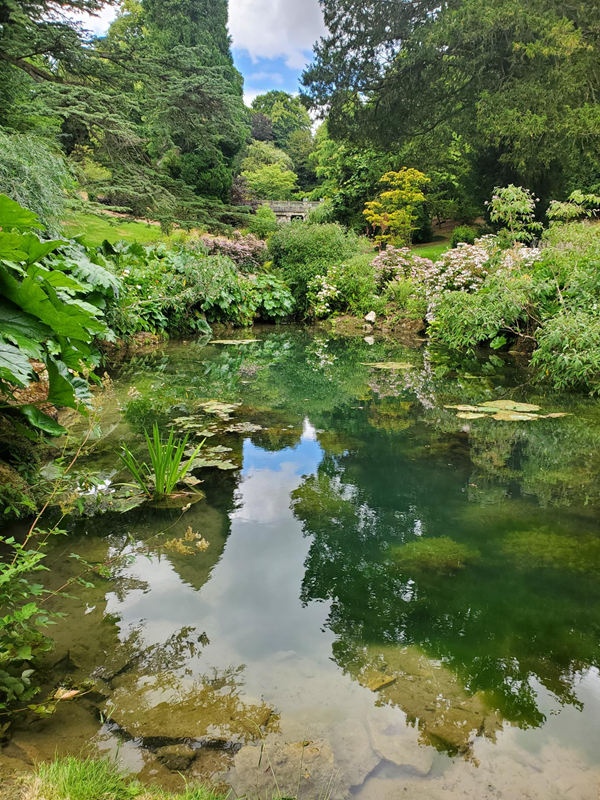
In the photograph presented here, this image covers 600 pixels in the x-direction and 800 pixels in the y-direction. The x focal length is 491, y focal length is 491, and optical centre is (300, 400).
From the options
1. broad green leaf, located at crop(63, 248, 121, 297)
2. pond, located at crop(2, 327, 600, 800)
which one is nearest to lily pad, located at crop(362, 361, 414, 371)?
pond, located at crop(2, 327, 600, 800)

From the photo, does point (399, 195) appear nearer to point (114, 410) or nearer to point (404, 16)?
point (404, 16)

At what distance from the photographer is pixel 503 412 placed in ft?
16.8

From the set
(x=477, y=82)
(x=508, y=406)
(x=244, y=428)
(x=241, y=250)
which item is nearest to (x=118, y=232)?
(x=241, y=250)

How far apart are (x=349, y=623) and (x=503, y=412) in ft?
12.2

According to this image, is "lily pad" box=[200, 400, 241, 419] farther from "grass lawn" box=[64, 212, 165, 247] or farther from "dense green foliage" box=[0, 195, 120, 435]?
"grass lawn" box=[64, 212, 165, 247]

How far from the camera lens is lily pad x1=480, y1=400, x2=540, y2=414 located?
5257 mm

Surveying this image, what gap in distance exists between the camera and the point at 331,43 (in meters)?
15.6

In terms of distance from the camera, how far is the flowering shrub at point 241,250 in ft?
47.6

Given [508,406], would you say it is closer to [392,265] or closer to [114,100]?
[392,265]

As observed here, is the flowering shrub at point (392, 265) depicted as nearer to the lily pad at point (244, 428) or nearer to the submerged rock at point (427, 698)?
the lily pad at point (244, 428)

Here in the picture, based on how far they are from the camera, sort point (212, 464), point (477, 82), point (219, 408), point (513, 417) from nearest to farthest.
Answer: point (212, 464) → point (513, 417) → point (219, 408) → point (477, 82)

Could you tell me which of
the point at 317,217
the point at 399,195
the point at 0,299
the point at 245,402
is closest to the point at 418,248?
the point at 399,195

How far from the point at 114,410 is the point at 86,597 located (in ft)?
10.2

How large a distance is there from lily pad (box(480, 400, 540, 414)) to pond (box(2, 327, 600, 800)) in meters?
0.93
